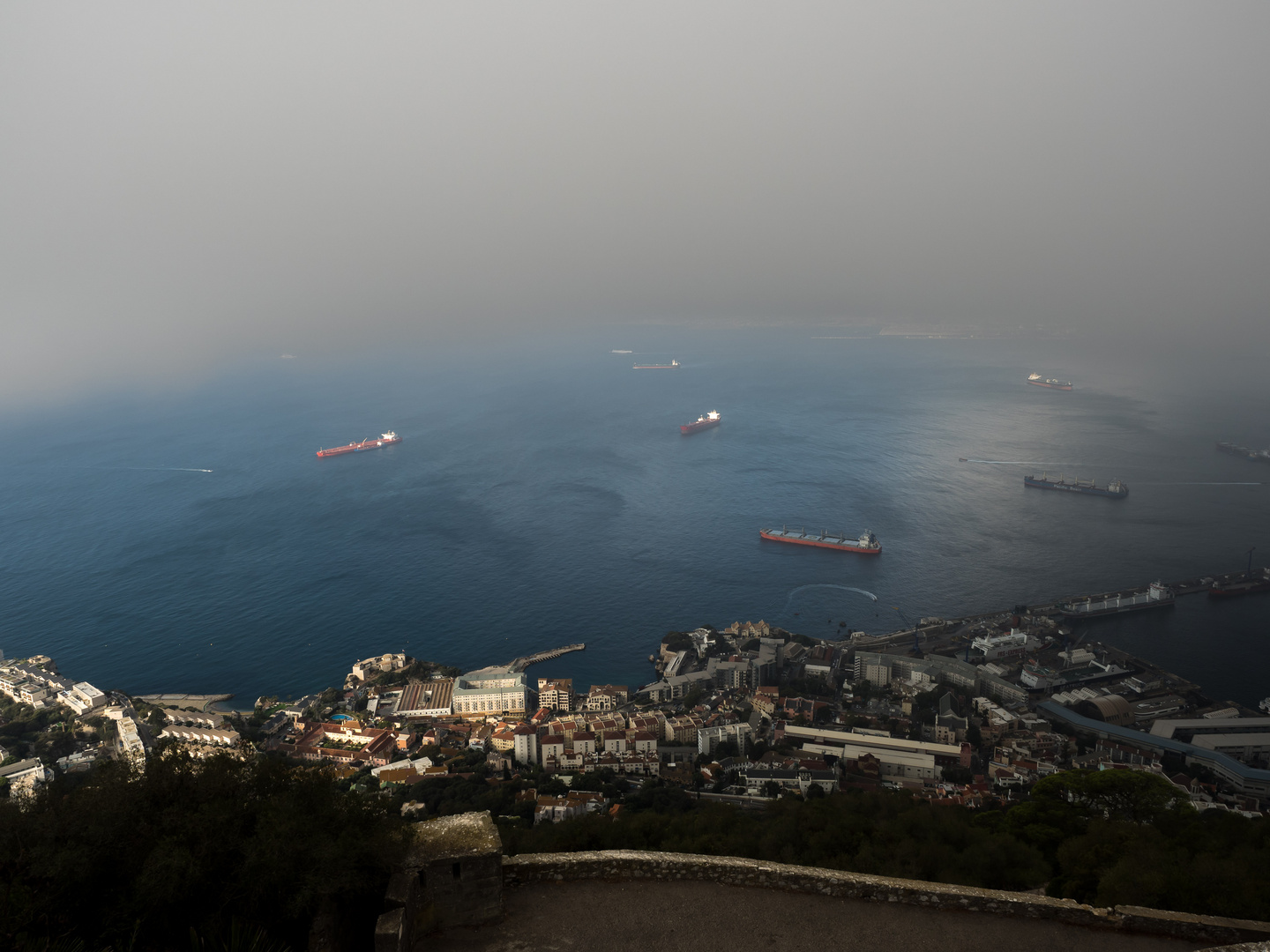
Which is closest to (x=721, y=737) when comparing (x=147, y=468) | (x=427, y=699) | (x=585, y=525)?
(x=427, y=699)

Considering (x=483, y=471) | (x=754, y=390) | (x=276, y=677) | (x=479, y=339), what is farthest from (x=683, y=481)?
(x=479, y=339)

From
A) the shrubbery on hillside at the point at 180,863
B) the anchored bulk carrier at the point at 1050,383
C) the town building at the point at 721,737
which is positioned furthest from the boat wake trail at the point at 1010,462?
the shrubbery on hillside at the point at 180,863

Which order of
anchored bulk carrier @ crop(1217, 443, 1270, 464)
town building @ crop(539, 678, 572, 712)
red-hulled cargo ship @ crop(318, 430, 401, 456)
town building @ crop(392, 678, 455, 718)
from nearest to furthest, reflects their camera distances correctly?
town building @ crop(392, 678, 455, 718)
town building @ crop(539, 678, 572, 712)
anchored bulk carrier @ crop(1217, 443, 1270, 464)
red-hulled cargo ship @ crop(318, 430, 401, 456)

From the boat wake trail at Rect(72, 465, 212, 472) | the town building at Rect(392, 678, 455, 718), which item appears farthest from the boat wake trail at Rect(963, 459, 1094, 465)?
the boat wake trail at Rect(72, 465, 212, 472)

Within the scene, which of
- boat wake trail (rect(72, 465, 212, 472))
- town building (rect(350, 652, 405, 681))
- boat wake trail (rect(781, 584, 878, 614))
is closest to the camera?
town building (rect(350, 652, 405, 681))

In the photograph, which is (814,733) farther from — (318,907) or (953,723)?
(318,907)

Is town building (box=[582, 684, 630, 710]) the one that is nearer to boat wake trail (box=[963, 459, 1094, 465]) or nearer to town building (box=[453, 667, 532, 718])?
town building (box=[453, 667, 532, 718])
